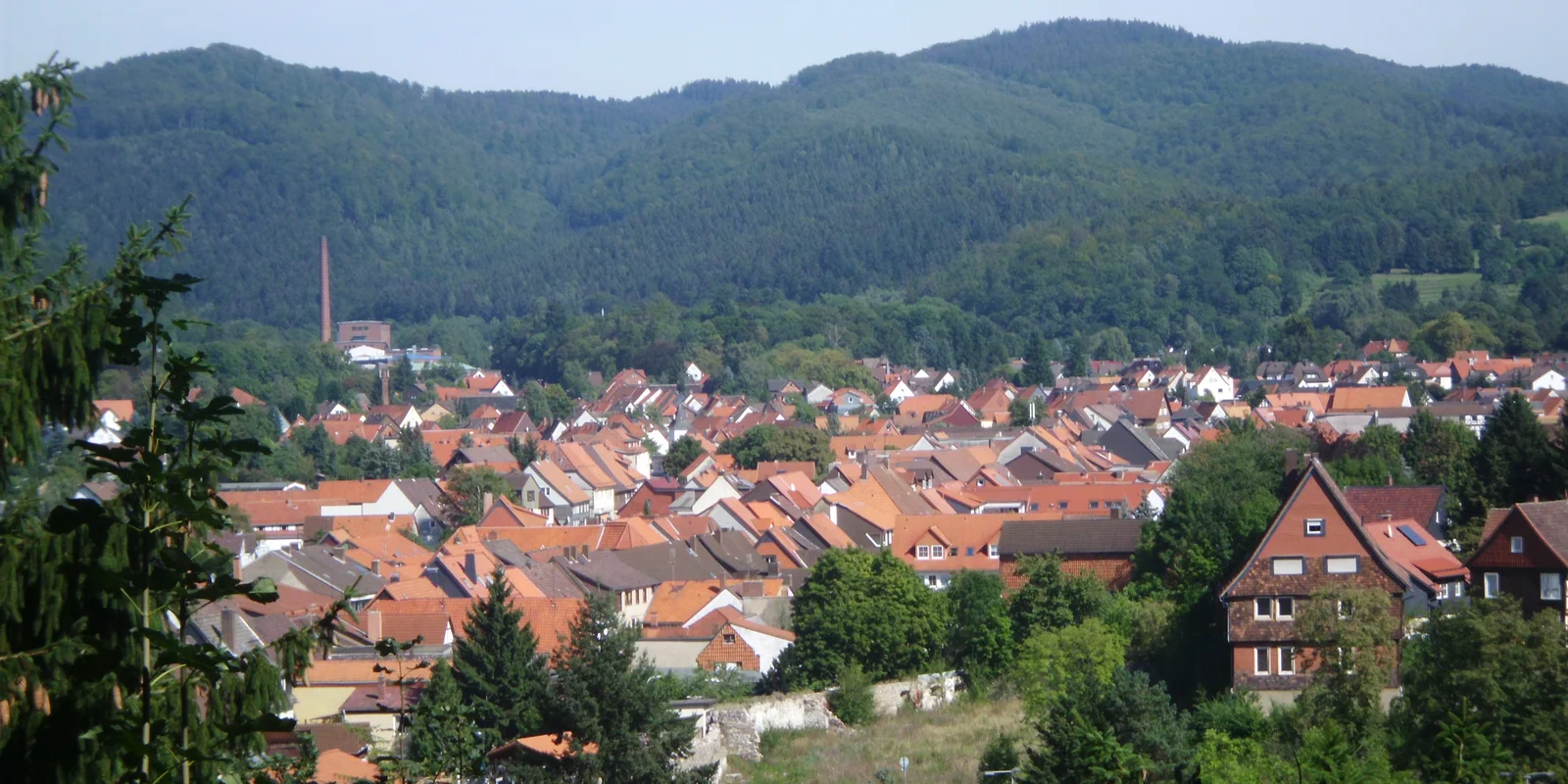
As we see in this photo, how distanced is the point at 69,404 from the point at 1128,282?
12100 cm

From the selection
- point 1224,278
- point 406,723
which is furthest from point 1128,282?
point 406,723

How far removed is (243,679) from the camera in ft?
17.0

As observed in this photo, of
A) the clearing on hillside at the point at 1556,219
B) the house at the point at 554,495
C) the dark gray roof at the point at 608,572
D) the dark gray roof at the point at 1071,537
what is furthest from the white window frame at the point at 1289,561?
the clearing on hillside at the point at 1556,219

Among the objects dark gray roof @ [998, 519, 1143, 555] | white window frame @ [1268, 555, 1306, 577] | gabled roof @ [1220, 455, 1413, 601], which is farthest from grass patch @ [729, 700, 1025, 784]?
dark gray roof @ [998, 519, 1143, 555]

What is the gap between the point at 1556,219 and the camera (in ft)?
400

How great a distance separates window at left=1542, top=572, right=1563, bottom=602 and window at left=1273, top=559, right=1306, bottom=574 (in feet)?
8.93

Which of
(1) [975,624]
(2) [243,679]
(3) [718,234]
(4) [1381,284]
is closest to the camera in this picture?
(2) [243,679]

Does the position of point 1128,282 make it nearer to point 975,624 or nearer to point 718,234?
point 718,234

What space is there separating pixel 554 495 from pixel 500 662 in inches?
1054

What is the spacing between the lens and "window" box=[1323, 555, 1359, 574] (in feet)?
68.0

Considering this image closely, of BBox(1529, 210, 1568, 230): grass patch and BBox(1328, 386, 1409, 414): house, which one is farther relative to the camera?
BBox(1529, 210, 1568, 230): grass patch

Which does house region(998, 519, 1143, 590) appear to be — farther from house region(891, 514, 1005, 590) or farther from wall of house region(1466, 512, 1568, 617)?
wall of house region(1466, 512, 1568, 617)

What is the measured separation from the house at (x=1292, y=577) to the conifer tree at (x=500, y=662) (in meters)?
8.17

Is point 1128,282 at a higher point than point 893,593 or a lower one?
higher
